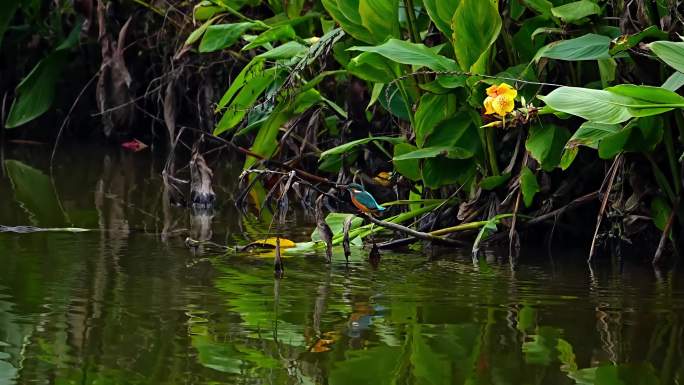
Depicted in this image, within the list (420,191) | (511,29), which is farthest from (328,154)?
(511,29)

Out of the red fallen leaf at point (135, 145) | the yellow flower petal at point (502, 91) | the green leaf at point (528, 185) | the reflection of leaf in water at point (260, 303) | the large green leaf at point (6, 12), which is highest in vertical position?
the large green leaf at point (6, 12)

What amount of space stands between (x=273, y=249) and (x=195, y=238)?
41 centimetres

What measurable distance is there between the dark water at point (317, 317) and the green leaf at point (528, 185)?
0.64 ft

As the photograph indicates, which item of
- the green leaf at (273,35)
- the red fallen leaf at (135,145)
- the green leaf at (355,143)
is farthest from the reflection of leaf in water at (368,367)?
the red fallen leaf at (135,145)

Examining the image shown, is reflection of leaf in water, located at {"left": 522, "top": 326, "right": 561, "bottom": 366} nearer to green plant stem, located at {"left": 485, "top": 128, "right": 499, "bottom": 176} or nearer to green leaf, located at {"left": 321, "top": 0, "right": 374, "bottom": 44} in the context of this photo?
green plant stem, located at {"left": 485, "top": 128, "right": 499, "bottom": 176}

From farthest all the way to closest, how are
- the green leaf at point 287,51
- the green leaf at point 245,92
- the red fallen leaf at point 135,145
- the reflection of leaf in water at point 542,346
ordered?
the red fallen leaf at point 135,145
the green leaf at point 245,92
the green leaf at point 287,51
the reflection of leaf in water at point 542,346

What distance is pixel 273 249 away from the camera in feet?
12.9

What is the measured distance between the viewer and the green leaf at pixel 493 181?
3869mm

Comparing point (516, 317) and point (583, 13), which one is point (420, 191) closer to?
point (583, 13)

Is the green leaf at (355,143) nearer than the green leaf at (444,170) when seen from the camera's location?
No

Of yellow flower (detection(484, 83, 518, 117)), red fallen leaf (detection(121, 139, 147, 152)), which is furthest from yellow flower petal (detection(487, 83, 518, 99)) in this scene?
red fallen leaf (detection(121, 139, 147, 152))

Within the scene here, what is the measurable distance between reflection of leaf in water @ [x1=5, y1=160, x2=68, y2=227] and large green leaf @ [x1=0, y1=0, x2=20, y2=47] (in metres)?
0.91

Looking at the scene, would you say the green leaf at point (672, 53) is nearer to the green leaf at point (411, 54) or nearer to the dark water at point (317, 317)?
the dark water at point (317, 317)

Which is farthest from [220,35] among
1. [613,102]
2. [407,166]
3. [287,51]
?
[613,102]
